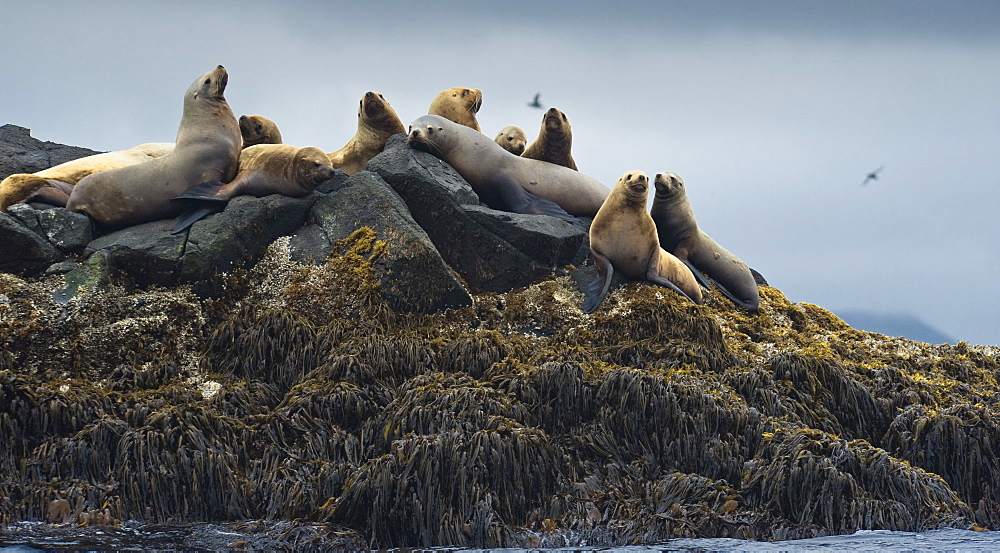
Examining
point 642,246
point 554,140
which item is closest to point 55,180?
point 554,140

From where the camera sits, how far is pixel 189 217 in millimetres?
8078

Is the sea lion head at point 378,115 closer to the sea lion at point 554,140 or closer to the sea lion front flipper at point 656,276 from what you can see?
the sea lion at point 554,140

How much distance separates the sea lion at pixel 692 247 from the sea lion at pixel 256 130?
4.61m

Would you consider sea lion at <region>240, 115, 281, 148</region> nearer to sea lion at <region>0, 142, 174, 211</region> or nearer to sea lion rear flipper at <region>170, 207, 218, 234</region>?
sea lion at <region>0, 142, 174, 211</region>

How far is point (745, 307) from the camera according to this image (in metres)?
9.57

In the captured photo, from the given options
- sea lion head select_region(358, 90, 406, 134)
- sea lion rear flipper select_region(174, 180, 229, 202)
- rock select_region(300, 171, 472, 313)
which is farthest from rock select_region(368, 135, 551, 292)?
Result: sea lion head select_region(358, 90, 406, 134)

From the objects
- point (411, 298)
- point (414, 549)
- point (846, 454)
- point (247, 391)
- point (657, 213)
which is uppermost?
point (657, 213)

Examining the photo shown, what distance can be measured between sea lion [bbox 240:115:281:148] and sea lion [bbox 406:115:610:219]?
2156 mm

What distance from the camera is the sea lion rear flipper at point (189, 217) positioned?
25.9ft

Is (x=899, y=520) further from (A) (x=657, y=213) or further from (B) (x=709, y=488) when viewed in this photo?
(A) (x=657, y=213)

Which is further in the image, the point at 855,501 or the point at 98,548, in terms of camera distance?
the point at 855,501

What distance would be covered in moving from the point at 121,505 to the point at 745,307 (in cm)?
654

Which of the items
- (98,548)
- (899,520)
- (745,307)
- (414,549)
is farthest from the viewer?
(745,307)

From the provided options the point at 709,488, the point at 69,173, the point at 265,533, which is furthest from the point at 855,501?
the point at 69,173
